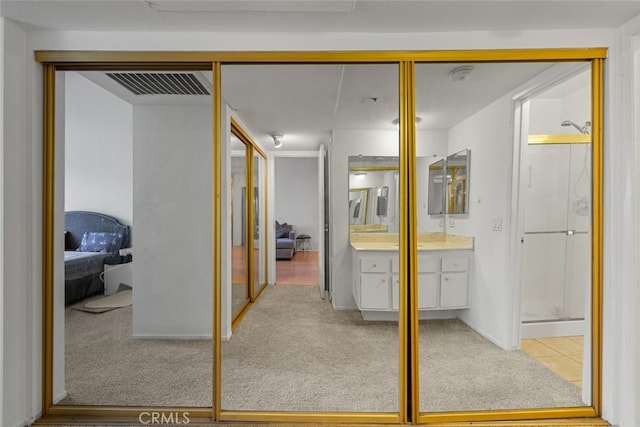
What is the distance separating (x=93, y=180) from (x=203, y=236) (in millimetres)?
889

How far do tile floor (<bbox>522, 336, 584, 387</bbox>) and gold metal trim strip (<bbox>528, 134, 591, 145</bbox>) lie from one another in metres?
1.23

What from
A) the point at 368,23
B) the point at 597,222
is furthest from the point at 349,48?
the point at 597,222

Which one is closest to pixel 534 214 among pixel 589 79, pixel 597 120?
pixel 597 120

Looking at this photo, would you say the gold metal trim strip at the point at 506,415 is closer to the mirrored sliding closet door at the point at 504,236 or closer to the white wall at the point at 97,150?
the mirrored sliding closet door at the point at 504,236

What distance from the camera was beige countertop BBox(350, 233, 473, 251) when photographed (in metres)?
2.05

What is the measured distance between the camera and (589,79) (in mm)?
1963

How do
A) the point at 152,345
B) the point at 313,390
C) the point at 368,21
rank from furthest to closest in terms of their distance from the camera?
the point at 152,345 < the point at 313,390 < the point at 368,21

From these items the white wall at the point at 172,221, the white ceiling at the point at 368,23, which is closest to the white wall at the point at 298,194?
the white wall at the point at 172,221

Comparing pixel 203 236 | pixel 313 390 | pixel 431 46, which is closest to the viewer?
pixel 431 46

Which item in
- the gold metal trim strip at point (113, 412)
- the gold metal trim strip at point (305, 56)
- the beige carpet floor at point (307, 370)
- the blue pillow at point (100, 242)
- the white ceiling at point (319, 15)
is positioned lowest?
the gold metal trim strip at point (113, 412)

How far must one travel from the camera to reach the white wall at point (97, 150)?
7.23 feet

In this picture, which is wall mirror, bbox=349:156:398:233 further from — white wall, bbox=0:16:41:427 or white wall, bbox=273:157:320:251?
white wall, bbox=0:16:41:427

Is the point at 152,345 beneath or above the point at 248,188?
beneath

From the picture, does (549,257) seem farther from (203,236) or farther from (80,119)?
(80,119)
